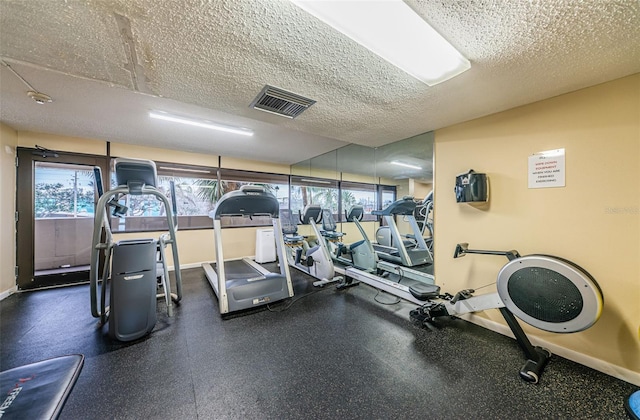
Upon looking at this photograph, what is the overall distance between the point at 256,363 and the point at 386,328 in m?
1.39

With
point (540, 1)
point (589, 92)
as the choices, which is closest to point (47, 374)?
point (540, 1)

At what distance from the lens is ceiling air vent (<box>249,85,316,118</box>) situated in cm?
199

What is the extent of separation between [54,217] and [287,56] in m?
5.73

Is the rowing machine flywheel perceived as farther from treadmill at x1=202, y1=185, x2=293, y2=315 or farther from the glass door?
the glass door

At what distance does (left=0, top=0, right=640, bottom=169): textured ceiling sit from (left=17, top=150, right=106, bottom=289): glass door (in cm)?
158

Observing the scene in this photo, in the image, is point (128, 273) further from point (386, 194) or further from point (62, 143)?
point (386, 194)

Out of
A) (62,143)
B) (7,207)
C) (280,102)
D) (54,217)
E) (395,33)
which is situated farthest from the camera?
(54,217)

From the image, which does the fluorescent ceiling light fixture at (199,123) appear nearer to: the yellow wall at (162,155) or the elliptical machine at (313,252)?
the elliptical machine at (313,252)

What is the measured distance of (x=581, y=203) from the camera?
6.05 ft

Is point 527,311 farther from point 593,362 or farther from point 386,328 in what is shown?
point 386,328

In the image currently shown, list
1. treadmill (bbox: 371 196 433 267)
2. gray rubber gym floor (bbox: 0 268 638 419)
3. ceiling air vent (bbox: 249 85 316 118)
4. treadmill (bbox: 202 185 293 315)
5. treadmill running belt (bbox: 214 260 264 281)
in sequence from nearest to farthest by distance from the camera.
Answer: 1. gray rubber gym floor (bbox: 0 268 638 419)
2. ceiling air vent (bbox: 249 85 316 118)
3. treadmill (bbox: 202 185 293 315)
4. treadmill (bbox: 371 196 433 267)
5. treadmill running belt (bbox: 214 260 264 281)

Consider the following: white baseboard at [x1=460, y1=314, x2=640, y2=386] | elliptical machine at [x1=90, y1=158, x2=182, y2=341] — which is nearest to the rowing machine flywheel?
white baseboard at [x1=460, y1=314, x2=640, y2=386]

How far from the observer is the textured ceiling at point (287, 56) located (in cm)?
114

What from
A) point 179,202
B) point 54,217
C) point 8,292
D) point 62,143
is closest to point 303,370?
point 179,202
